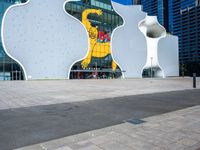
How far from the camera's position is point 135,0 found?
196 meters

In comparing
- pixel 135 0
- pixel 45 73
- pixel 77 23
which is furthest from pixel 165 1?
pixel 45 73

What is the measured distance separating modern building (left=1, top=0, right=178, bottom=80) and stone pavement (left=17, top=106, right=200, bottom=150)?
1580 inches

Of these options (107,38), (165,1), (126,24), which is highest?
(165,1)

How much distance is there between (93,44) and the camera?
2224 inches

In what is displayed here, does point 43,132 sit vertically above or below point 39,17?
Result: below

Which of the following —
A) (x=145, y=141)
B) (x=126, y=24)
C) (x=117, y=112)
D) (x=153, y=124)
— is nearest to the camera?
(x=145, y=141)

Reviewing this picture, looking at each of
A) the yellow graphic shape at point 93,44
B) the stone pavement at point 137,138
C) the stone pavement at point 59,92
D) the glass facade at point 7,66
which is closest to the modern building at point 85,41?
the yellow graphic shape at point 93,44

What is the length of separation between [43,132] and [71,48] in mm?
45496

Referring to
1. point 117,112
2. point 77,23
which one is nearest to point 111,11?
point 77,23

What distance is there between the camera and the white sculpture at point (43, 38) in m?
41.9

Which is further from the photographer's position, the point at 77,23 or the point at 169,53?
the point at 169,53

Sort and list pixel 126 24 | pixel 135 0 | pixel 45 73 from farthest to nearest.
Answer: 1. pixel 135 0
2. pixel 126 24
3. pixel 45 73

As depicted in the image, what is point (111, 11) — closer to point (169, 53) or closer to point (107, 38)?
point (107, 38)

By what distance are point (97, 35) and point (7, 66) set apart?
26122 mm
